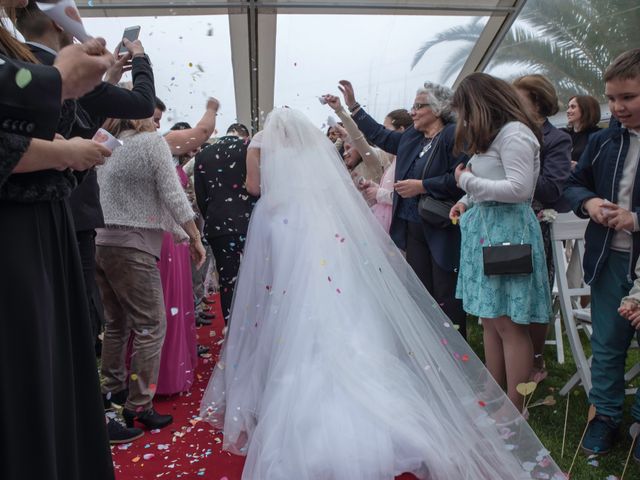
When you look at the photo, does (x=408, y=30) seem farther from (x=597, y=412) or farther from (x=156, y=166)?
(x=597, y=412)

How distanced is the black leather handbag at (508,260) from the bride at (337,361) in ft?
1.02

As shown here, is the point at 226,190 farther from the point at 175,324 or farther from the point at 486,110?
the point at 486,110

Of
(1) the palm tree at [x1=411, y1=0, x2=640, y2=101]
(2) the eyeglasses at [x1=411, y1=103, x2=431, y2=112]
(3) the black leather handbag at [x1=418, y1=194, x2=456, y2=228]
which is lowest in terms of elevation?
(3) the black leather handbag at [x1=418, y1=194, x2=456, y2=228]

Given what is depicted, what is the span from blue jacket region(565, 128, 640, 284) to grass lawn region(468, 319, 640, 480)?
73 cm

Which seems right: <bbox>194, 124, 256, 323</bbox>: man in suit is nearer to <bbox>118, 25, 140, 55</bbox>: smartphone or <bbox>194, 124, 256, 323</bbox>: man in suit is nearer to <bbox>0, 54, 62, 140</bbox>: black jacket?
<bbox>118, 25, 140, 55</bbox>: smartphone

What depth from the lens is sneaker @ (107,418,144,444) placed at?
272 cm

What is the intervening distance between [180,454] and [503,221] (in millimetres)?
1808

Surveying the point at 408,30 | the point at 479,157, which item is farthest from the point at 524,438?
the point at 408,30

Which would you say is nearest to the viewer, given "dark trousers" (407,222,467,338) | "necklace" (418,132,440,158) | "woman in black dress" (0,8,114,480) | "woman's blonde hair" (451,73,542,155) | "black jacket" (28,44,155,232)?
"woman in black dress" (0,8,114,480)

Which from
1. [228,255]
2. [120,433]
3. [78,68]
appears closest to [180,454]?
[120,433]

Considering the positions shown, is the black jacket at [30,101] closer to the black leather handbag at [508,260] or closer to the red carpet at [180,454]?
the red carpet at [180,454]

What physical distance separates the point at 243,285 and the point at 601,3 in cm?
511

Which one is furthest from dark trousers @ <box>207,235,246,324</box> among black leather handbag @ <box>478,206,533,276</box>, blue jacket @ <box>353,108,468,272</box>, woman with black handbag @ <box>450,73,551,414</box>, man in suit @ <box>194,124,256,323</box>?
black leather handbag @ <box>478,206,533,276</box>

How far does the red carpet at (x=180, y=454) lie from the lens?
2393 mm
